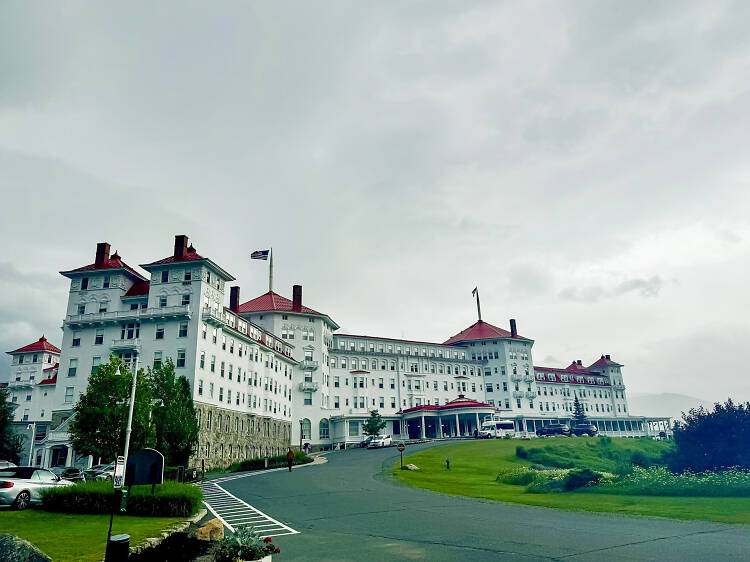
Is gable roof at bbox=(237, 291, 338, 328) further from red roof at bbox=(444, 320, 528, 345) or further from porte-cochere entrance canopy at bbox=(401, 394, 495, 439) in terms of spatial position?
red roof at bbox=(444, 320, 528, 345)

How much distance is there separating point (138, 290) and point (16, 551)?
5908 centimetres

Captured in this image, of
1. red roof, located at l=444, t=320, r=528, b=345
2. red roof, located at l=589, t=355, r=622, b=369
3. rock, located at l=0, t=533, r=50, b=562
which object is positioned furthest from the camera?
red roof, located at l=589, t=355, r=622, b=369

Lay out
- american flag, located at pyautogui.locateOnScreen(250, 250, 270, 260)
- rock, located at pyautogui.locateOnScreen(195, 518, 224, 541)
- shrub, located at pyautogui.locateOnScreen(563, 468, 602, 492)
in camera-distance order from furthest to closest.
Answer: american flag, located at pyautogui.locateOnScreen(250, 250, 270, 260) → shrub, located at pyautogui.locateOnScreen(563, 468, 602, 492) → rock, located at pyautogui.locateOnScreen(195, 518, 224, 541)

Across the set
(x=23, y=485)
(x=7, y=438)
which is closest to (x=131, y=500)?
(x=23, y=485)

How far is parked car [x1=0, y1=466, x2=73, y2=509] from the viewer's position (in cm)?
2038

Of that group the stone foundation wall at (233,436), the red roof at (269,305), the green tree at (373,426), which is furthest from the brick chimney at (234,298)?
the green tree at (373,426)

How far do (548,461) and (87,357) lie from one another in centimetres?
5211

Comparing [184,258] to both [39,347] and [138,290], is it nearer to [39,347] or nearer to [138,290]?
[138,290]

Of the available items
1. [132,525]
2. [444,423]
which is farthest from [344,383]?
[132,525]

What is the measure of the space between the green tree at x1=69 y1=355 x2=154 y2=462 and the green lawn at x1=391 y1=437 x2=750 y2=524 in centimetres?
1784

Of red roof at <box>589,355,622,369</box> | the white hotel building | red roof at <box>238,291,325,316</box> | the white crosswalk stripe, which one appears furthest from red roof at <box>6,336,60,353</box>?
red roof at <box>589,355,622,369</box>

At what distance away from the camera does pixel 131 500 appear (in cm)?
1948

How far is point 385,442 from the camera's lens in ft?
245

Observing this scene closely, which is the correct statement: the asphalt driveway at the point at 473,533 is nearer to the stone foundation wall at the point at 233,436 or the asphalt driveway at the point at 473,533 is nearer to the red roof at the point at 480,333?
the stone foundation wall at the point at 233,436
